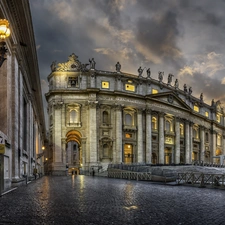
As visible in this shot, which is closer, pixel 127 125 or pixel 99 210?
pixel 99 210

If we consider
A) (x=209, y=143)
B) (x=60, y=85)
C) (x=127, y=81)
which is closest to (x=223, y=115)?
(x=209, y=143)

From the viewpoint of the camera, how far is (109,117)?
180ft

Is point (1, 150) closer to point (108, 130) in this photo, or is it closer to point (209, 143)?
point (108, 130)

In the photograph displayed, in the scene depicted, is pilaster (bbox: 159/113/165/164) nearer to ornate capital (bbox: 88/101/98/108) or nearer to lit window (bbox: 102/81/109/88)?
lit window (bbox: 102/81/109/88)

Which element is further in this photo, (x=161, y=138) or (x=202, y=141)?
(x=202, y=141)

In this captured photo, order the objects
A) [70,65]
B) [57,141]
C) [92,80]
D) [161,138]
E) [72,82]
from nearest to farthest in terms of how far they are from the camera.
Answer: [57,141], [92,80], [72,82], [70,65], [161,138]

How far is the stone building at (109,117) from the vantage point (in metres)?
52.2

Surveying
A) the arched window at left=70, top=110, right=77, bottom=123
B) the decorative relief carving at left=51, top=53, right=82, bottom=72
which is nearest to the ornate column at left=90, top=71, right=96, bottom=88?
the decorative relief carving at left=51, top=53, right=82, bottom=72

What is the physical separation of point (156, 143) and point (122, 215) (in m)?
52.7

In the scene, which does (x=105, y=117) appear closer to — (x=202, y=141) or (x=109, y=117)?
(x=109, y=117)

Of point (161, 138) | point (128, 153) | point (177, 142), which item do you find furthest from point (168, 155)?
point (128, 153)

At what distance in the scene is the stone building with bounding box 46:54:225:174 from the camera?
52.2 meters

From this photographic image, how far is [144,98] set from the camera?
58.1 meters

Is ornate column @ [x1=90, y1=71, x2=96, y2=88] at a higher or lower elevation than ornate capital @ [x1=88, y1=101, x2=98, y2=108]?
higher
